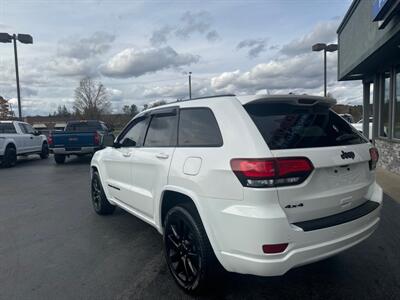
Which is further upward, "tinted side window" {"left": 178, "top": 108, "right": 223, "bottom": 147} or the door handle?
"tinted side window" {"left": 178, "top": 108, "right": 223, "bottom": 147}

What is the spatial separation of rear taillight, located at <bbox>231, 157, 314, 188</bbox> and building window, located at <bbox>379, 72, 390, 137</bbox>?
8.48 metres

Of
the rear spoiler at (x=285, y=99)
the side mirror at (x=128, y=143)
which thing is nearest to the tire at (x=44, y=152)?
the side mirror at (x=128, y=143)

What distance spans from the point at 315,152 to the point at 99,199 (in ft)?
13.5

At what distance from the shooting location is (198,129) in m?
3.10

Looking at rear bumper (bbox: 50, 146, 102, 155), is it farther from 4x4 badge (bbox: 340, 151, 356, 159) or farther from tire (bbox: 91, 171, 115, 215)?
4x4 badge (bbox: 340, 151, 356, 159)

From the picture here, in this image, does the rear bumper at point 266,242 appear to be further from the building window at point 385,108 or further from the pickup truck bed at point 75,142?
the pickup truck bed at point 75,142

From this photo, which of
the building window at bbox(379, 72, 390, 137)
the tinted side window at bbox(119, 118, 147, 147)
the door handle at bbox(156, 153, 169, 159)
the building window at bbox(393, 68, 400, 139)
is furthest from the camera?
the building window at bbox(379, 72, 390, 137)

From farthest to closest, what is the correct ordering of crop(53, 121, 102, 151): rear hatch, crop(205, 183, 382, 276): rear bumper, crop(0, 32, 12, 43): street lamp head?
crop(0, 32, 12, 43): street lamp head < crop(53, 121, 102, 151): rear hatch < crop(205, 183, 382, 276): rear bumper

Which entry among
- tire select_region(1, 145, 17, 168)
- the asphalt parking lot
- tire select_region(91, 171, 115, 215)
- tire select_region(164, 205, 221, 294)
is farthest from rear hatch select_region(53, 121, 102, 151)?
tire select_region(164, 205, 221, 294)

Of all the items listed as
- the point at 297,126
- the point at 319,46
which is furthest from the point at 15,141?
the point at 319,46

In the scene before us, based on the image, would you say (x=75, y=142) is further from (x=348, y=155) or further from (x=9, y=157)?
(x=348, y=155)

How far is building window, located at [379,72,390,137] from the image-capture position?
9718 mm

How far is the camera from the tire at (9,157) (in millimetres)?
13016

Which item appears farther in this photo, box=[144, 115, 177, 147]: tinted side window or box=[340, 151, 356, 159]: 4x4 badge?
box=[144, 115, 177, 147]: tinted side window
